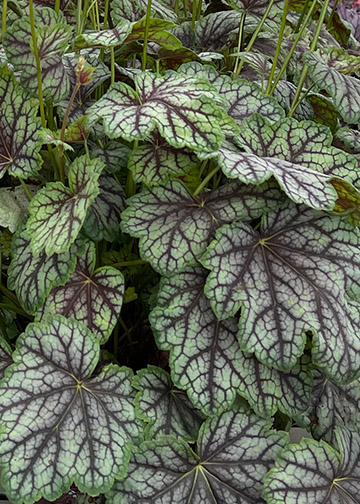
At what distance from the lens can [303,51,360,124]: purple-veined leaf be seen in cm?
118

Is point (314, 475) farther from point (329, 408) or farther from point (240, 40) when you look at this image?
point (240, 40)

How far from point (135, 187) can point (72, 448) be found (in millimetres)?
530

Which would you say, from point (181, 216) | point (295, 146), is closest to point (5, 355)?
point (181, 216)

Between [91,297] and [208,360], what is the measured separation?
0.24 meters

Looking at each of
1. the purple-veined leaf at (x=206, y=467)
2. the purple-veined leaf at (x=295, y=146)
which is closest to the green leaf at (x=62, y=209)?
the purple-veined leaf at (x=295, y=146)

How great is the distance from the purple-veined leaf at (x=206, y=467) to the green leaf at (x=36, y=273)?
313 millimetres

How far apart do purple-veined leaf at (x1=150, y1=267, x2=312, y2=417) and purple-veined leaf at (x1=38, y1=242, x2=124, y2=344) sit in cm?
8

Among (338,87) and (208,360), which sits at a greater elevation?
(338,87)

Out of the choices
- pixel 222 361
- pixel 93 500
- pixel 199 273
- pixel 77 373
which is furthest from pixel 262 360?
pixel 93 500

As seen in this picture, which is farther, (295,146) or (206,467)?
(295,146)

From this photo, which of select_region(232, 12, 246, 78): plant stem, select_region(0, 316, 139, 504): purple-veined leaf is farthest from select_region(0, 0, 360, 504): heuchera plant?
select_region(232, 12, 246, 78): plant stem

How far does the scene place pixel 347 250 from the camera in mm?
1087

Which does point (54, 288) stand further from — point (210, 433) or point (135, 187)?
point (210, 433)

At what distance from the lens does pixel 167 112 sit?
3.30 ft
